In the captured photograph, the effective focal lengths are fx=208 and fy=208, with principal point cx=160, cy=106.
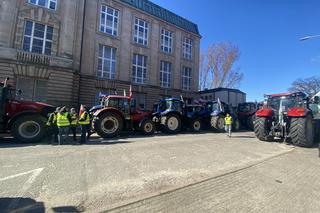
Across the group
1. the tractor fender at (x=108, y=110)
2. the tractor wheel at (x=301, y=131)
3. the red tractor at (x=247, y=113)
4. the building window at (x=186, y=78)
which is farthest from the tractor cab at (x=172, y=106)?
the building window at (x=186, y=78)

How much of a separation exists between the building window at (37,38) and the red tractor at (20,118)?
10.1 m

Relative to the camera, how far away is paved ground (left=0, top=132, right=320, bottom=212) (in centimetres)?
365

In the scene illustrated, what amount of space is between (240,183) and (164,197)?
1987mm

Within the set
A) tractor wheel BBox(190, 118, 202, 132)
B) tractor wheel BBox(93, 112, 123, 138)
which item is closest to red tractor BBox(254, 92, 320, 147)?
tractor wheel BBox(190, 118, 202, 132)

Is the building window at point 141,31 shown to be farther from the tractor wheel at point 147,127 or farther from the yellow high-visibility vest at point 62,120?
the yellow high-visibility vest at point 62,120

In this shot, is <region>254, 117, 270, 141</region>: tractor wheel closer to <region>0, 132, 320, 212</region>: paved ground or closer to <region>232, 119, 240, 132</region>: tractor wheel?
<region>0, 132, 320, 212</region>: paved ground

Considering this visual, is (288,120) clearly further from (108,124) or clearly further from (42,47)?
(42,47)

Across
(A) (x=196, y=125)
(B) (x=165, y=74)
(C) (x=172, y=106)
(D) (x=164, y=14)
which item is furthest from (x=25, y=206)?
(D) (x=164, y=14)

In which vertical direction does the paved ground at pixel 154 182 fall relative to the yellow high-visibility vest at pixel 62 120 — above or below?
below

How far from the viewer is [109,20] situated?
23.5m

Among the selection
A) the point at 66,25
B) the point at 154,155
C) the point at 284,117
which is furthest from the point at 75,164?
the point at 66,25

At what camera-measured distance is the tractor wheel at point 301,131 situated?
9.74m

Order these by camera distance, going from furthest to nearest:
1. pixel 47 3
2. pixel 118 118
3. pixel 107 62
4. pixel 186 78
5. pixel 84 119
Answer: pixel 186 78 → pixel 107 62 → pixel 47 3 → pixel 118 118 → pixel 84 119

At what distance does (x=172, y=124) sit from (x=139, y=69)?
43.1 feet
